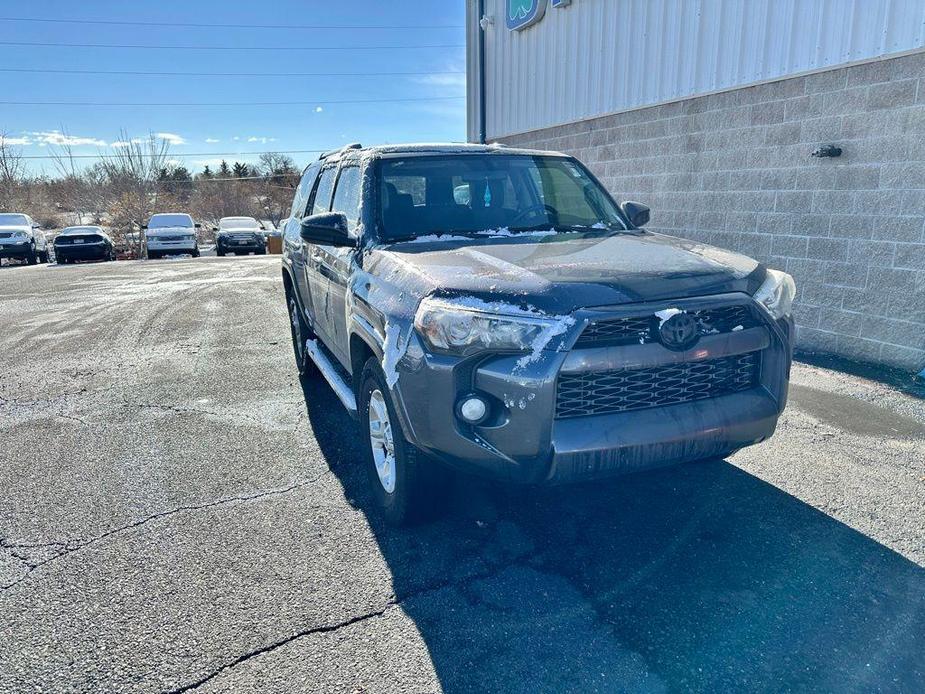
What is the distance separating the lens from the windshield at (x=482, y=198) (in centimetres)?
391

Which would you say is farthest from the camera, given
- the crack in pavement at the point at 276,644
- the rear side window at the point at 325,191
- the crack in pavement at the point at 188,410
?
the crack in pavement at the point at 188,410

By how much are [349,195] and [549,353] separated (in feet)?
7.74

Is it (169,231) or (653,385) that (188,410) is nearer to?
(653,385)

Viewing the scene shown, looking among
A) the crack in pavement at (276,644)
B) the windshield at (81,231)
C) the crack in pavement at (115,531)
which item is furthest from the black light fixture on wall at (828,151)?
the windshield at (81,231)

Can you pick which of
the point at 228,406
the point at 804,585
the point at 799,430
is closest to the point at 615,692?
the point at 804,585

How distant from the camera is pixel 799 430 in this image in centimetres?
462

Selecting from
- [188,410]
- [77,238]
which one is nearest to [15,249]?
[77,238]

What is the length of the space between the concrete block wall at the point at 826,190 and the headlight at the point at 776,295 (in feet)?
10.7

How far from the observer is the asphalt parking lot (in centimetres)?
234

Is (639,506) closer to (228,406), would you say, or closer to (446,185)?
(446,185)

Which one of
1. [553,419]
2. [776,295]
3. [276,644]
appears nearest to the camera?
[276,644]

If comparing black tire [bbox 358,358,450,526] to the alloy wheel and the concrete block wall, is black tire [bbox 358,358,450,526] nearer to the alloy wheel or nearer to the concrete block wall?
the alloy wheel

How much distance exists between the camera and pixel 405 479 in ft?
10.2

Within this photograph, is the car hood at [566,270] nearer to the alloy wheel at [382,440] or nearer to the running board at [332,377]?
the alloy wheel at [382,440]
